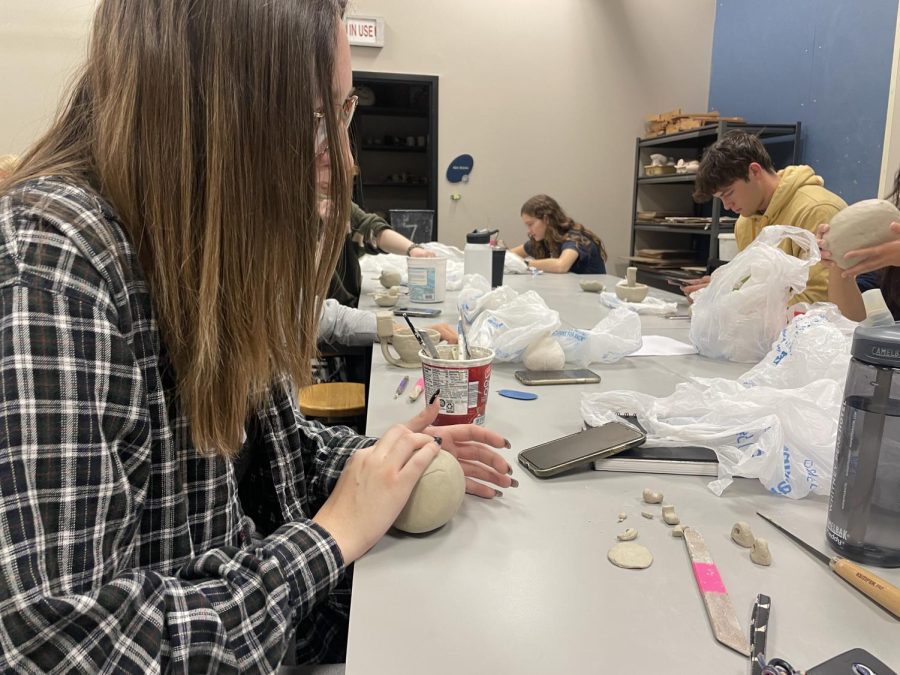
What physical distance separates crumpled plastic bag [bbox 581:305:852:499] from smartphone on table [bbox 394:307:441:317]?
0.98 m

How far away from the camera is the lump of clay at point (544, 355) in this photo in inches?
49.3

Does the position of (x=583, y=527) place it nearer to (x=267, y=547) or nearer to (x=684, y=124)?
(x=267, y=547)

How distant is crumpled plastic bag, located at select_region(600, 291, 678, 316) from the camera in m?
2.05

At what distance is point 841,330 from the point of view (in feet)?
3.35

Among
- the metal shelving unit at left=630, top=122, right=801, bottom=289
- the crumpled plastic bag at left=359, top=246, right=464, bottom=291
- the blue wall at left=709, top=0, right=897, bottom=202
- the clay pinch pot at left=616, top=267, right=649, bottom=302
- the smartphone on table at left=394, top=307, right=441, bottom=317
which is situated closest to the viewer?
the smartphone on table at left=394, top=307, right=441, bottom=317

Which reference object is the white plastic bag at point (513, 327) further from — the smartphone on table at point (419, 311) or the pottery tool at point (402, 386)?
the smartphone on table at point (419, 311)

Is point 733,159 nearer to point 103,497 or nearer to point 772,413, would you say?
point 772,413

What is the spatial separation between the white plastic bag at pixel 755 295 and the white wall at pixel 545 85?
3206mm

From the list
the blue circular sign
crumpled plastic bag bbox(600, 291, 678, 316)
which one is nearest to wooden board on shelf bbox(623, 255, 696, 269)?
the blue circular sign

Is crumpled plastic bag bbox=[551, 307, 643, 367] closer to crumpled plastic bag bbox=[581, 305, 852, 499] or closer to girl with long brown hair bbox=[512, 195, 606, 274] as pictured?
crumpled plastic bag bbox=[581, 305, 852, 499]

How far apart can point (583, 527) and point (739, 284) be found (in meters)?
0.96

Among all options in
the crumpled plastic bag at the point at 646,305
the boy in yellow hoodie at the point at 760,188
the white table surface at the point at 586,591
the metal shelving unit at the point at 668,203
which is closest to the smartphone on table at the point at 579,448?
the white table surface at the point at 586,591

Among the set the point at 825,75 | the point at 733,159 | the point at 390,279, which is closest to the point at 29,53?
the point at 390,279

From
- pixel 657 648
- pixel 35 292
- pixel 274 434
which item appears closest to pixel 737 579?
pixel 657 648
